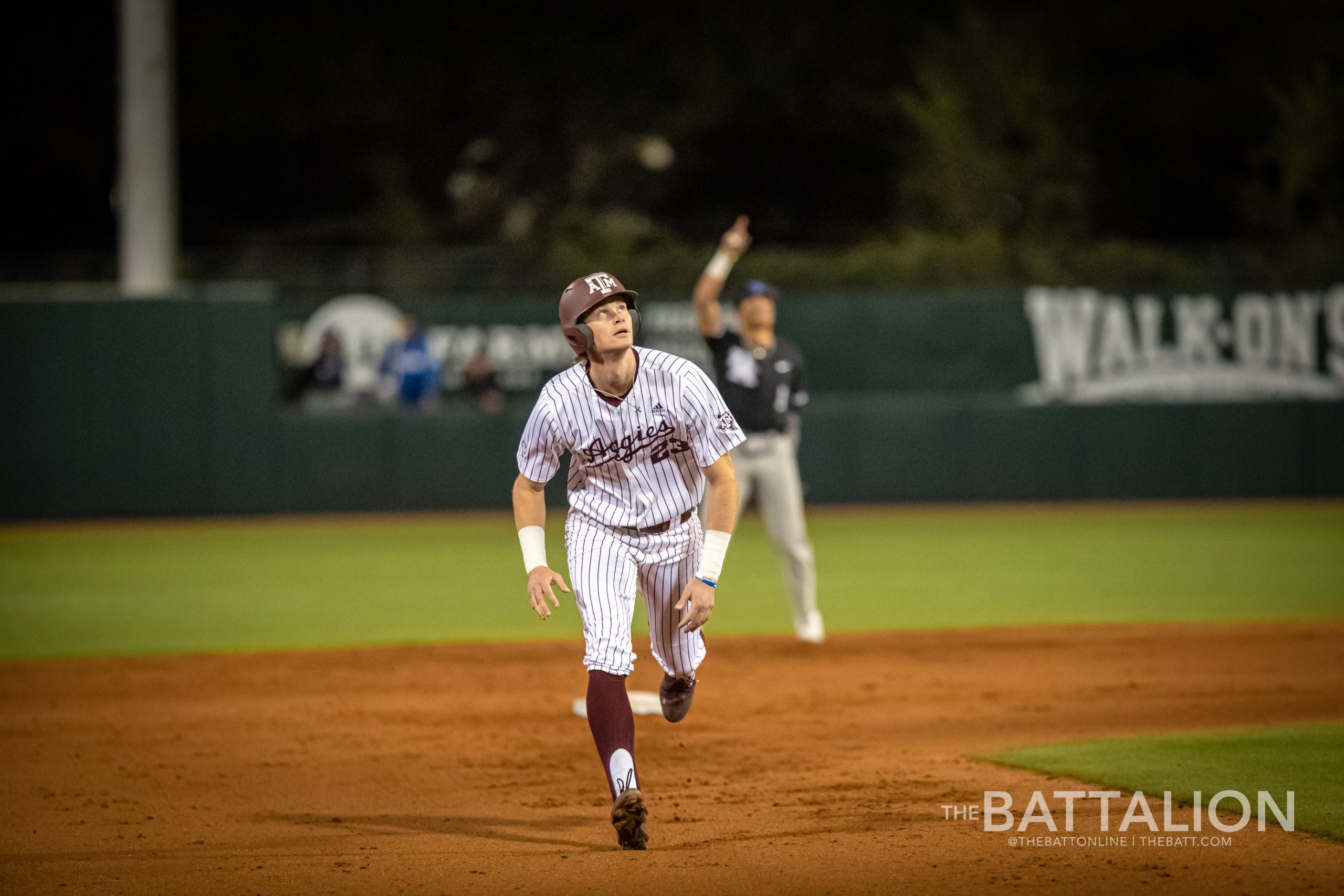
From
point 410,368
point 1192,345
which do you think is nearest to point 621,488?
point 410,368

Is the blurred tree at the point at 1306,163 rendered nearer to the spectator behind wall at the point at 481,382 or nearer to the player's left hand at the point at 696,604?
the spectator behind wall at the point at 481,382

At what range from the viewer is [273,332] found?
18891 mm

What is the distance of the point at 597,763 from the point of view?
7000 millimetres

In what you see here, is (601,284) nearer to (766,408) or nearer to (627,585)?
(627,585)

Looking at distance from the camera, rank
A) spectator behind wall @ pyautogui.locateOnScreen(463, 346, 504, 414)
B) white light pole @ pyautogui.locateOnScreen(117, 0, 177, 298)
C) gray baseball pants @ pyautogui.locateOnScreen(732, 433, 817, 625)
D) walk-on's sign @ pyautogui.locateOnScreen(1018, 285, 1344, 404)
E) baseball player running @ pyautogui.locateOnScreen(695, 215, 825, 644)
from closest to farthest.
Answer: baseball player running @ pyautogui.locateOnScreen(695, 215, 825, 644)
gray baseball pants @ pyautogui.locateOnScreen(732, 433, 817, 625)
white light pole @ pyautogui.locateOnScreen(117, 0, 177, 298)
spectator behind wall @ pyautogui.locateOnScreen(463, 346, 504, 414)
walk-on's sign @ pyautogui.locateOnScreen(1018, 285, 1344, 404)

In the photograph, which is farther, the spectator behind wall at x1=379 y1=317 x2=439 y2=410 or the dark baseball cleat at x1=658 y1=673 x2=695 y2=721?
the spectator behind wall at x1=379 y1=317 x2=439 y2=410

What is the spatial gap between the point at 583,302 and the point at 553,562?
9.17 metres

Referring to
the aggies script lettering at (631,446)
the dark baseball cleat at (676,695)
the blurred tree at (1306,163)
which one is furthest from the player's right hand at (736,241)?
the blurred tree at (1306,163)

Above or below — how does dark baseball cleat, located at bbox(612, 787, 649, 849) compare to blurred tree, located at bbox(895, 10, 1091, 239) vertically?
below

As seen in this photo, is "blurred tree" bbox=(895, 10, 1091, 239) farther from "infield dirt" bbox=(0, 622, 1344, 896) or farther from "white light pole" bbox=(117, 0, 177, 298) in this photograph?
"infield dirt" bbox=(0, 622, 1344, 896)

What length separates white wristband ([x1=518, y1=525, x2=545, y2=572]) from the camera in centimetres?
562

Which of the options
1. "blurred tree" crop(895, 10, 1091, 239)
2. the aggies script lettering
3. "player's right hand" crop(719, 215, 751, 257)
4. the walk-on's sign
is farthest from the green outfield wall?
the aggies script lettering

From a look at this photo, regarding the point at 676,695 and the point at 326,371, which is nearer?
the point at 676,695

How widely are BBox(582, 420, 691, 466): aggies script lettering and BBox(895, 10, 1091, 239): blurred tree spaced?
29.0m
